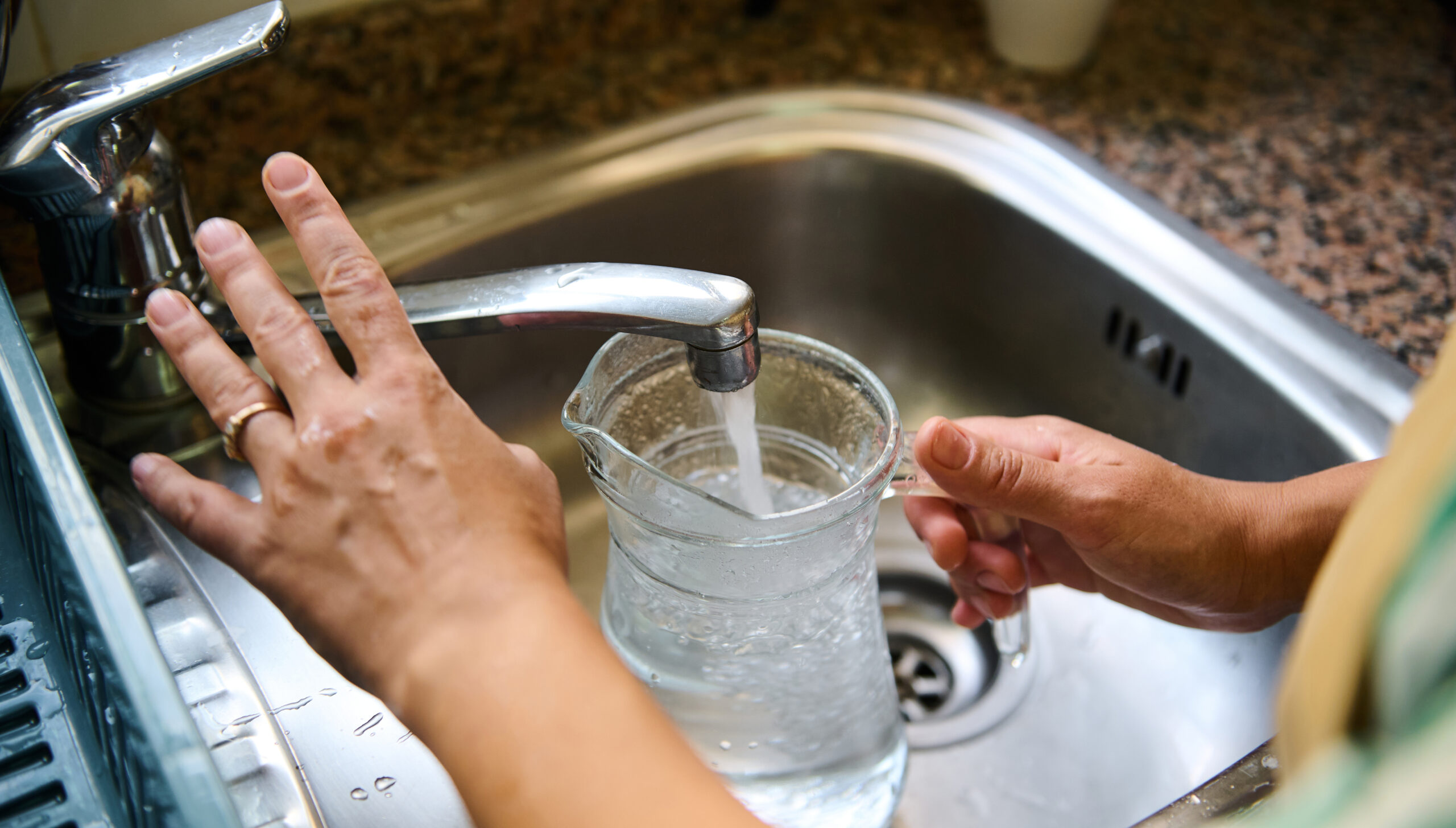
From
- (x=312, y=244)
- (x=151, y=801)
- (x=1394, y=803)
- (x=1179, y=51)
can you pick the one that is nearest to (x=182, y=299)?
Result: (x=312, y=244)

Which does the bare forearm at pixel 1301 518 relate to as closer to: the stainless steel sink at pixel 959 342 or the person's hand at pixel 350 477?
the stainless steel sink at pixel 959 342

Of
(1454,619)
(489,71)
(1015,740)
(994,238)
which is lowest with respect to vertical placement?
(1015,740)

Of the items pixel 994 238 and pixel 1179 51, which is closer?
pixel 994 238

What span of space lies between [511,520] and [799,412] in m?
0.20

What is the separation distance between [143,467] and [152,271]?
0.18m

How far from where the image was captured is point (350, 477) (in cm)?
34

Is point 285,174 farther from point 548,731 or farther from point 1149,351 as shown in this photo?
point 1149,351

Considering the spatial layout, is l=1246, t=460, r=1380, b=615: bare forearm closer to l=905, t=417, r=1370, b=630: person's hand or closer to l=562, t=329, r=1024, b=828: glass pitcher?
l=905, t=417, r=1370, b=630: person's hand

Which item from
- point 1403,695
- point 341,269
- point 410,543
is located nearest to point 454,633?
point 410,543

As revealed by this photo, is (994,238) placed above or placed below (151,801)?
below

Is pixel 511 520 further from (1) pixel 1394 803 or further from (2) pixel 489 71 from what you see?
(2) pixel 489 71

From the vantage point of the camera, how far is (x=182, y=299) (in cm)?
40

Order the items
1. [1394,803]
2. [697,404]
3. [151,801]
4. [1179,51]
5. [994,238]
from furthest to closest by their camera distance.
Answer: [1179,51] < [994,238] < [697,404] < [151,801] < [1394,803]

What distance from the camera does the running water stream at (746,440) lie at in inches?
17.8
